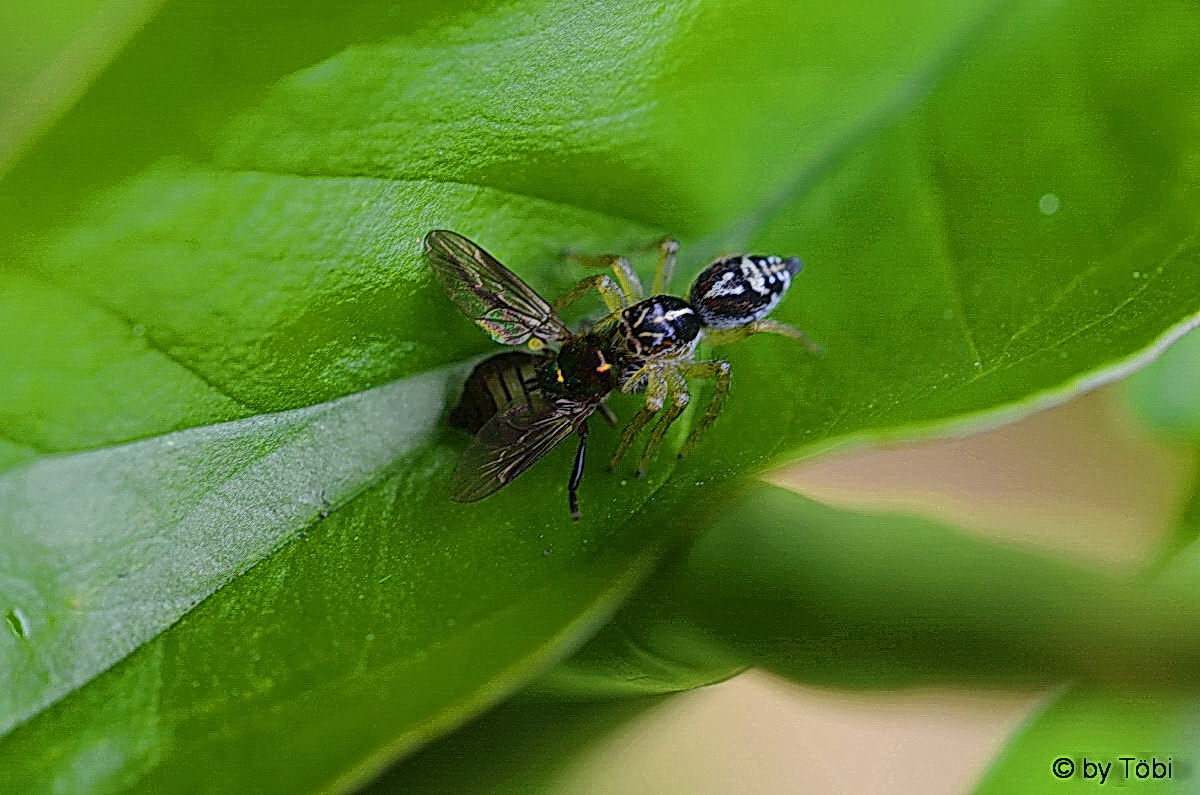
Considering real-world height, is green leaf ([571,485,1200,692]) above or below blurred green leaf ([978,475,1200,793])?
above

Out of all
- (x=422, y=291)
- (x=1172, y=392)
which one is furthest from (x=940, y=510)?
(x=422, y=291)

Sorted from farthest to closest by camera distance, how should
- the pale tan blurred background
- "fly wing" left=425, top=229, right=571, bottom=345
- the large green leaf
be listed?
the pale tan blurred background < "fly wing" left=425, top=229, right=571, bottom=345 < the large green leaf

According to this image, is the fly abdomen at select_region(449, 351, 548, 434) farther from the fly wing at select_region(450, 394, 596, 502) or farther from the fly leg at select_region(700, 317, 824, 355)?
the fly leg at select_region(700, 317, 824, 355)

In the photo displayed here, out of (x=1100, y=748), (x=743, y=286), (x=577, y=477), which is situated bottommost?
(x=1100, y=748)

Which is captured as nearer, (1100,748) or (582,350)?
(1100,748)

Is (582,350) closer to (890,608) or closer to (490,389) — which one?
(490,389)

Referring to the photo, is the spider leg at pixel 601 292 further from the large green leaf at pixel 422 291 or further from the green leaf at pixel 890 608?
the green leaf at pixel 890 608

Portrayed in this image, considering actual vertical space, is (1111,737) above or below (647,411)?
below

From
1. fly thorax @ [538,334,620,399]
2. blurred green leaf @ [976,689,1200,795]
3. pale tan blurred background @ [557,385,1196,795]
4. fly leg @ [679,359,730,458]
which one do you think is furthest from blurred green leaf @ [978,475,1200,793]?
fly thorax @ [538,334,620,399]
